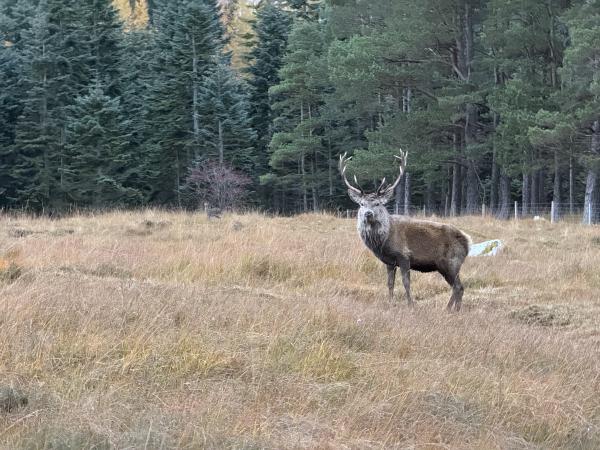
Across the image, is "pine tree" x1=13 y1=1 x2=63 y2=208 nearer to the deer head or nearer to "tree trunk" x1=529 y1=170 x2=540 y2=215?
"tree trunk" x1=529 y1=170 x2=540 y2=215

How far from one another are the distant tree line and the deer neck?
16060mm

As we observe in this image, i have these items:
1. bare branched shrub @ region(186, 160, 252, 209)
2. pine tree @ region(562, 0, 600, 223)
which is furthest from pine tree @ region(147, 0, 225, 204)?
pine tree @ region(562, 0, 600, 223)

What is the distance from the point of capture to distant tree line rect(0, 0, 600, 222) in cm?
2700

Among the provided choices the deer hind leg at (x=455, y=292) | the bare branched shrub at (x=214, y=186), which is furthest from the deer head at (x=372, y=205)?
the bare branched shrub at (x=214, y=186)

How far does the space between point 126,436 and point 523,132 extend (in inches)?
→ 957

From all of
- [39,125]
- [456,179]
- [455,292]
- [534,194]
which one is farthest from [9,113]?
[455,292]

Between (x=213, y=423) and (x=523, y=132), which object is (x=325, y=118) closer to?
(x=523, y=132)

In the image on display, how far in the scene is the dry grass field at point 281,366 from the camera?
385 centimetres

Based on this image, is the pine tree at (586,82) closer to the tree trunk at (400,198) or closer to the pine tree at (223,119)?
the tree trunk at (400,198)

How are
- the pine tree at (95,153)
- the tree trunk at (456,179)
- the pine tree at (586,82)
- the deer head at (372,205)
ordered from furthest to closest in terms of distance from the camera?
the pine tree at (95,153) < the tree trunk at (456,179) < the pine tree at (586,82) < the deer head at (372,205)

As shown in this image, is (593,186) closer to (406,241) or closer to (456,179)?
(456,179)

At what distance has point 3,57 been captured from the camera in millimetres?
37188

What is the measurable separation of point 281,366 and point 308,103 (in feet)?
121

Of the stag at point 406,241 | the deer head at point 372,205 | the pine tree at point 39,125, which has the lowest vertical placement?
the stag at point 406,241
